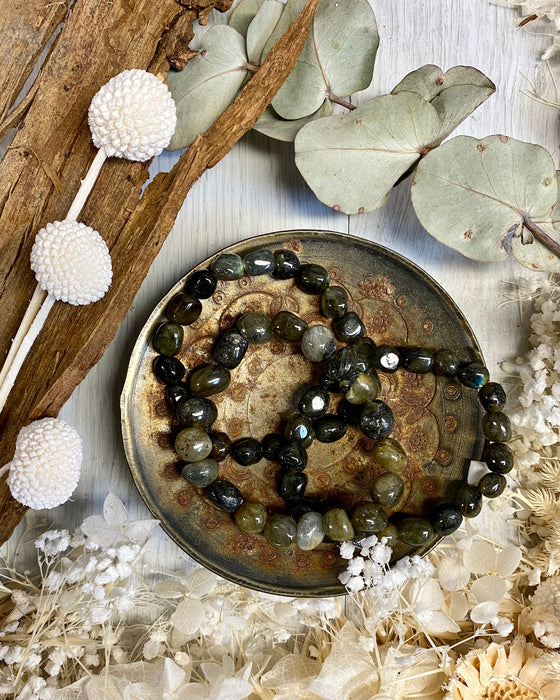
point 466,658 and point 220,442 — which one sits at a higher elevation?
point 220,442

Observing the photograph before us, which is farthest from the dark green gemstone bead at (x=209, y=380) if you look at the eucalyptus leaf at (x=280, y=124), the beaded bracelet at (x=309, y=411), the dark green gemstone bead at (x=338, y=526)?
the eucalyptus leaf at (x=280, y=124)

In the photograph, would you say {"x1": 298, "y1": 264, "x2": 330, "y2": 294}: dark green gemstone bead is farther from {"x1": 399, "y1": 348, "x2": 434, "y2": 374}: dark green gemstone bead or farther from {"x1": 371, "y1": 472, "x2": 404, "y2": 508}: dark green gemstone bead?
{"x1": 371, "y1": 472, "x2": 404, "y2": 508}: dark green gemstone bead

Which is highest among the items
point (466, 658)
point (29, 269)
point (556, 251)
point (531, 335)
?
point (29, 269)

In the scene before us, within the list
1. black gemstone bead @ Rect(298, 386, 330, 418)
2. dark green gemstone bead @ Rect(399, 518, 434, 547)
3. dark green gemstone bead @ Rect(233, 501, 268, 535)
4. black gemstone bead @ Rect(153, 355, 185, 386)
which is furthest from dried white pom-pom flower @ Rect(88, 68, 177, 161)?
dark green gemstone bead @ Rect(399, 518, 434, 547)

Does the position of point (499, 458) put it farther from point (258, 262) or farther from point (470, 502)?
point (258, 262)

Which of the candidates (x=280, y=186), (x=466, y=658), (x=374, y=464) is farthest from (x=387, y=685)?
(x=280, y=186)

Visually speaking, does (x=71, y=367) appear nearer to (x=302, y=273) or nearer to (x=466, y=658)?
(x=302, y=273)

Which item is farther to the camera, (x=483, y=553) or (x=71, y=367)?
(x=483, y=553)

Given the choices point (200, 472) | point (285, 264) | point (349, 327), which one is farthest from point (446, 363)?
point (200, 472)
